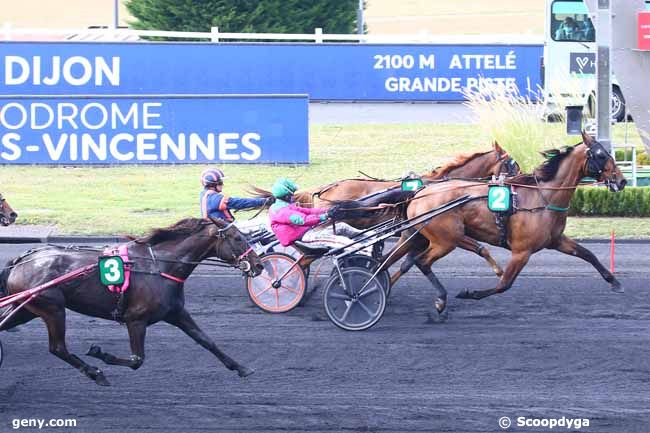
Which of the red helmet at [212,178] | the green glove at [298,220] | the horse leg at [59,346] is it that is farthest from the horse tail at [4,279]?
the red helmet at [212,178]

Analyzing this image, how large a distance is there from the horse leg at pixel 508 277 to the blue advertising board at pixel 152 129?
1037 centimetres

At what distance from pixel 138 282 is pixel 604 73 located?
10.2 metres

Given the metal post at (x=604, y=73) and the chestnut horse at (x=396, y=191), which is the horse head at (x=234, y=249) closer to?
the chestnut horse at (x=396, y=191)

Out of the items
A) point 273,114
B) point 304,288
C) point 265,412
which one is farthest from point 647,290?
point 273,114

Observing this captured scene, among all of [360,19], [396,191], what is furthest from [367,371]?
[360,19]

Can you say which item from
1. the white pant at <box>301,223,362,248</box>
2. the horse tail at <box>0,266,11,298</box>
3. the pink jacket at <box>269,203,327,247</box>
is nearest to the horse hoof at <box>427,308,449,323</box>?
A: the white pant at <box>301,223,362,248</box>

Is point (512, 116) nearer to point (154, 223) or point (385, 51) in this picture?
point (154, 223)

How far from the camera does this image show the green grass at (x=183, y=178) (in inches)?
657

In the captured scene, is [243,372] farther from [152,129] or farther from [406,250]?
[152,129]

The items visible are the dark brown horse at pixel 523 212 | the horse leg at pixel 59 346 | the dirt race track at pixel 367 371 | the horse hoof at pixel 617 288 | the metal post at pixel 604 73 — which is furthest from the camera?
the metal post at pixel 604 73

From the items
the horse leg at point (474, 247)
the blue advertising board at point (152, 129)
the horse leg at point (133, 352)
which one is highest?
the blue advertising board at point (152, 129)

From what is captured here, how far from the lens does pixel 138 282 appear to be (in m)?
8.16

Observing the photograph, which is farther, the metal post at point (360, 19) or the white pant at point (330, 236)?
the metal post at point (360, 19)

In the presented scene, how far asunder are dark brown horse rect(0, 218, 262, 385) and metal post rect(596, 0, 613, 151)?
954 centimetres
